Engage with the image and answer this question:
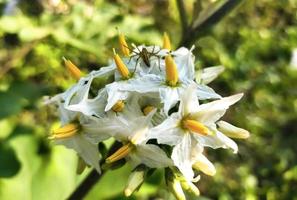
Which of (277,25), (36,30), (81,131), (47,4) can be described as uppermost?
(81,131)

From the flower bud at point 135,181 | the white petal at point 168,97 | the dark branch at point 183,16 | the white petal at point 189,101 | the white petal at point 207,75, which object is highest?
the white petal at point 168,97

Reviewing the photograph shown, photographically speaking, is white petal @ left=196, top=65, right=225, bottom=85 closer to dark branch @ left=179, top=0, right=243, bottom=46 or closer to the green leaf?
dark branch @ left=179, top=0, right=243, bottom=46

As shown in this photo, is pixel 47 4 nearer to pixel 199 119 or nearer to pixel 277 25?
pixel 277 25

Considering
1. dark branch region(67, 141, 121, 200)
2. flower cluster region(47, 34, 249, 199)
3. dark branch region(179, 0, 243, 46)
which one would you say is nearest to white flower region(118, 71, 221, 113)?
flower cluster region(47, 34, 249, 199)

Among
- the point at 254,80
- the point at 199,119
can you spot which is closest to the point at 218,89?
the point at 254,80

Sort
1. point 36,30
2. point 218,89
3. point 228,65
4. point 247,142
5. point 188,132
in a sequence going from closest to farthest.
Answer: point 188,132 → point 36,30 → point 228,65 → point 218,89 → point 247,142

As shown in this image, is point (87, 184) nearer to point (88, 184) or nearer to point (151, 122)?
point (88, 184)

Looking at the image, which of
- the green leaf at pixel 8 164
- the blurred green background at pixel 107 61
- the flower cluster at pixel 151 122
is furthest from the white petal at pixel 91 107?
the green leaf at pixel 8 164

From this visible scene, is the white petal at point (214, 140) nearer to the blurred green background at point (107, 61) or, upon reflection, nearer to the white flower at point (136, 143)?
the white flower at point (136, 143)
